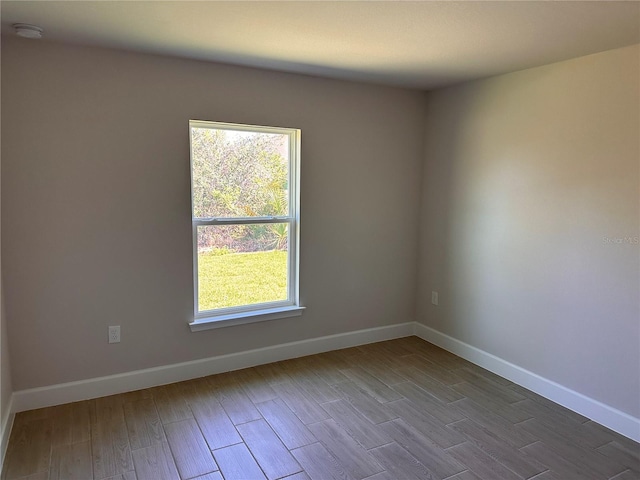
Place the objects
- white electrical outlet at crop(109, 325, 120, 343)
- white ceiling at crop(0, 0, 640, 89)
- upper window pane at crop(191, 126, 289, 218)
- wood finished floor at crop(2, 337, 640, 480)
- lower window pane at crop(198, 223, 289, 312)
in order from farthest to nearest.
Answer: lower window pane at crop(198, 223, 289, 312) → upper window pane at crop(191, 126, 289, 218) → white electrical outlet at crop(109, 325, 120, 343) → wood finished floor at crop(2, 337, 640, 480) → white ceiling at crop(0, 0, 640, 89)

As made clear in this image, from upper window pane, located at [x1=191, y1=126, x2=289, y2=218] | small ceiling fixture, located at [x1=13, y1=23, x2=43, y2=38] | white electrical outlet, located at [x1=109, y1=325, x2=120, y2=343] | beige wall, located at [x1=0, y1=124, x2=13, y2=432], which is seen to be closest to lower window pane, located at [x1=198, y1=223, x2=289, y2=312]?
upper window pane, located at [x1=191, y1=126, x2=289, y2=218]

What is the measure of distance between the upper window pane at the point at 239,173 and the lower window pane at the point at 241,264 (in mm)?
135

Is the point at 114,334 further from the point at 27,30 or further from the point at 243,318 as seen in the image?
the point at 27,30

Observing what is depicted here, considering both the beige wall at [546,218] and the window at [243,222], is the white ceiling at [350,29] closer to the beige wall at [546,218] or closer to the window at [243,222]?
the beige wall at [546,218]

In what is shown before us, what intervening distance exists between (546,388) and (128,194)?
10.1ft

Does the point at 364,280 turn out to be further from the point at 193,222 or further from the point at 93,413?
the point at 93,413

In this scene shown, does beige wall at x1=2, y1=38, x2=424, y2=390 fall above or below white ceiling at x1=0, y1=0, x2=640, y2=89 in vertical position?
below

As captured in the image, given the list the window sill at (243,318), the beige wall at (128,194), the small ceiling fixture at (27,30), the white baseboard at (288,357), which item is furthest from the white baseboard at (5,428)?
the small ceiling fixture at (27,30)

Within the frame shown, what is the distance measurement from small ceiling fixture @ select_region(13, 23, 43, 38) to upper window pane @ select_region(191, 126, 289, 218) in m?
0.99

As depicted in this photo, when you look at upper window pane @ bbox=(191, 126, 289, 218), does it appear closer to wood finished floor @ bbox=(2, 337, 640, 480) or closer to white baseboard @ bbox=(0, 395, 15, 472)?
wood finished floor @ bbox=(2, 337, 640, 480)

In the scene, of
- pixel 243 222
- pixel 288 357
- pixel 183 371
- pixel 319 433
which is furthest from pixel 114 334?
pixel 319 433

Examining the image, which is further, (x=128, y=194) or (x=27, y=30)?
(x=128, y=194)

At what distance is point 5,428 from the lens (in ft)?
7.44

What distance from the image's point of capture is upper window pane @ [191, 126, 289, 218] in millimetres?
2980
